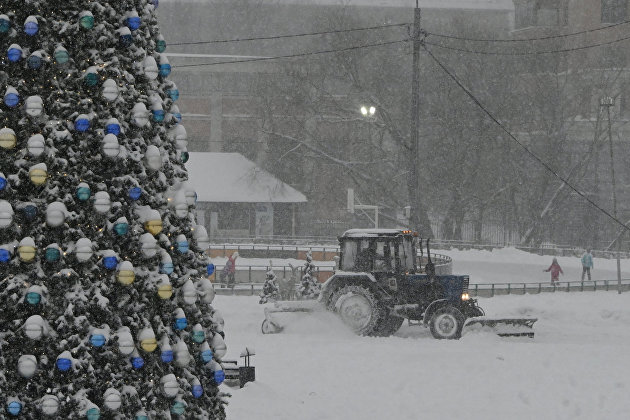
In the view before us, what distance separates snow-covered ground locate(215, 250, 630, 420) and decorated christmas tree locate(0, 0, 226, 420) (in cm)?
436

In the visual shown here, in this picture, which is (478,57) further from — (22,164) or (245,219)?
(22,164)

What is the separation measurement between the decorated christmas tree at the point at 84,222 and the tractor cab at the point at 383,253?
48.1 feet

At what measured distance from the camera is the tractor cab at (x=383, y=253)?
67.7 feet

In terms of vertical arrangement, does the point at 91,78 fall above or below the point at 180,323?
above

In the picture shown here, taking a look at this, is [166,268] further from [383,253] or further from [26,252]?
[383,253]

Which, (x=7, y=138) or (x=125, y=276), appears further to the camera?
(x=125, y=276)

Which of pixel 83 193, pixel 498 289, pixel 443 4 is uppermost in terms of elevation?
pixel 443 4

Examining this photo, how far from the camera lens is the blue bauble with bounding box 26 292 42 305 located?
545cm

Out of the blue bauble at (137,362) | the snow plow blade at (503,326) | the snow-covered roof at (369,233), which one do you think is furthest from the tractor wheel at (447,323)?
the blue bauble at (137,362)

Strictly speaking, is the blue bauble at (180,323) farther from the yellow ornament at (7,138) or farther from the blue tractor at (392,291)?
the blue tractor at (392,291)

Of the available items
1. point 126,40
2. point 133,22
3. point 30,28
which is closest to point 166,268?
point 126,40

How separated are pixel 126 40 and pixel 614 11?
6288 centimetres

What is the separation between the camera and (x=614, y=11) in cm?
6419

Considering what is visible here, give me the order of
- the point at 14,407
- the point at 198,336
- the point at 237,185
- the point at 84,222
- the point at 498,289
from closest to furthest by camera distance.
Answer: the point at 14,407, the point at 84,222, the point at 198,336, the point at 498,289, the point at 237,185
